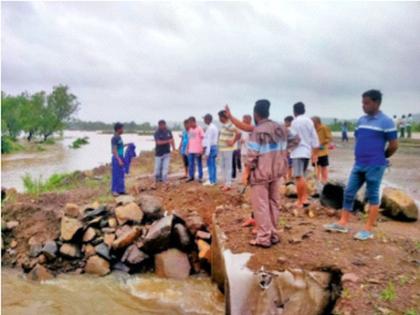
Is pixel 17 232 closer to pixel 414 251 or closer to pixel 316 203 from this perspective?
pixel 316 203

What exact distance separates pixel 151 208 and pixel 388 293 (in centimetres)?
471

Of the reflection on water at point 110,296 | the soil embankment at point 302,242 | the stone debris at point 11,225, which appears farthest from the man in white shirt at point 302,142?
the stone debris at point 11,225

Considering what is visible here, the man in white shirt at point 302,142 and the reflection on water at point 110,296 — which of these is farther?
the man in white shirt at point 302,142

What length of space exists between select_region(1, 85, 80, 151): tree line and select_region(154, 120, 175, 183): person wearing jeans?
Answer: 42.6m

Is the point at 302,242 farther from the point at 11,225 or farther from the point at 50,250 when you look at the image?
the point at 11,225

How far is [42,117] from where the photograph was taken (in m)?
55.2

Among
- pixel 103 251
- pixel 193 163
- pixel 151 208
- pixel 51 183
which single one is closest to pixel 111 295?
pixel 103 251

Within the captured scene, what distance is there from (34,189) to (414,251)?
10198 millimetres

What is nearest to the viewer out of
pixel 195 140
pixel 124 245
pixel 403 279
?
pixel 403 279

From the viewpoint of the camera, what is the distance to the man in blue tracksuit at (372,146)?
483 centimetres

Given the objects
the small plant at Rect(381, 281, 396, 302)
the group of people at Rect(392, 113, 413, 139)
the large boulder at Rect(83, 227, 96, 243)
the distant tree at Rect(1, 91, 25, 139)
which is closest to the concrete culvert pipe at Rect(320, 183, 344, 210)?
the small plant at Rect(381, 281, 396, 302)

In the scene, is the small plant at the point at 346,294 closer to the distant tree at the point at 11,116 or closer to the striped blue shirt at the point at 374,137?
the striped blue shirt at the point at 374,137

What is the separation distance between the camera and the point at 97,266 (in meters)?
6.86

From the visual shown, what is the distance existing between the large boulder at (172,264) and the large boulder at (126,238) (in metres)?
0.57
